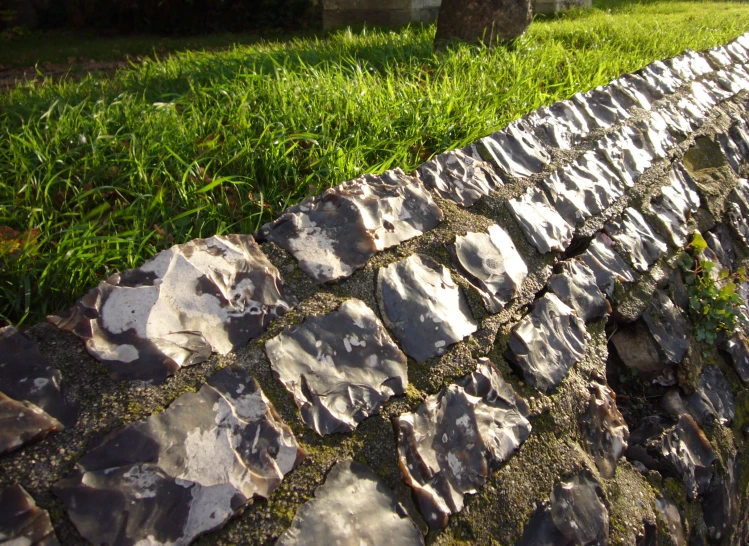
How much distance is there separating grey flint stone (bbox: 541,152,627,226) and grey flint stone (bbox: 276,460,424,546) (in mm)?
1393

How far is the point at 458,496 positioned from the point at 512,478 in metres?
0.21

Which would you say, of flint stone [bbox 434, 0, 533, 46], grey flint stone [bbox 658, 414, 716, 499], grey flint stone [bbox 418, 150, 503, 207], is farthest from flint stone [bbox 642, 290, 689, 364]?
flint stone [bbox 434, 0, 533, 46]

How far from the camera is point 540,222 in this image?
7.00 feet

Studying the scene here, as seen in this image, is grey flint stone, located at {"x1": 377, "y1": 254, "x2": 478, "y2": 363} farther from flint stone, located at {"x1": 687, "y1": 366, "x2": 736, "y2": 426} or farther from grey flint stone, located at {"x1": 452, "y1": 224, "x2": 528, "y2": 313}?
flint stone, located at {"x1": 687, "y1": 366, "x2": 736, "y2": 426}

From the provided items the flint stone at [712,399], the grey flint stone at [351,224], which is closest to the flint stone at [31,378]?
the grey flint stone at [351,224]

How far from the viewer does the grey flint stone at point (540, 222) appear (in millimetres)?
2078

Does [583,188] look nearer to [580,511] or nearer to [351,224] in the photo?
[351,224]

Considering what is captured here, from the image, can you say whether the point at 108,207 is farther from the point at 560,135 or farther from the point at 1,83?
the point at 1,83

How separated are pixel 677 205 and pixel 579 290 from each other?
111 cm

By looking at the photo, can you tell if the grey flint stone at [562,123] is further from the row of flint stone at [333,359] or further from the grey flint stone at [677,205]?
the grey flint stone at [677,205]

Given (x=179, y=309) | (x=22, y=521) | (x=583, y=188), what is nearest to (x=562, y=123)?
(x=583, y=188)

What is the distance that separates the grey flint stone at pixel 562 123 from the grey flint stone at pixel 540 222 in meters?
0.49

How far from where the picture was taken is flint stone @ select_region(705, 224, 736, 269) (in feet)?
9.56

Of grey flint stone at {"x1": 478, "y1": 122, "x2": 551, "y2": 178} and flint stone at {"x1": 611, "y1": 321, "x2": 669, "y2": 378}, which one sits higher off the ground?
grey flint stone at {"x1": 478, "y1": 122, "x2": 551, "y2": 178}
